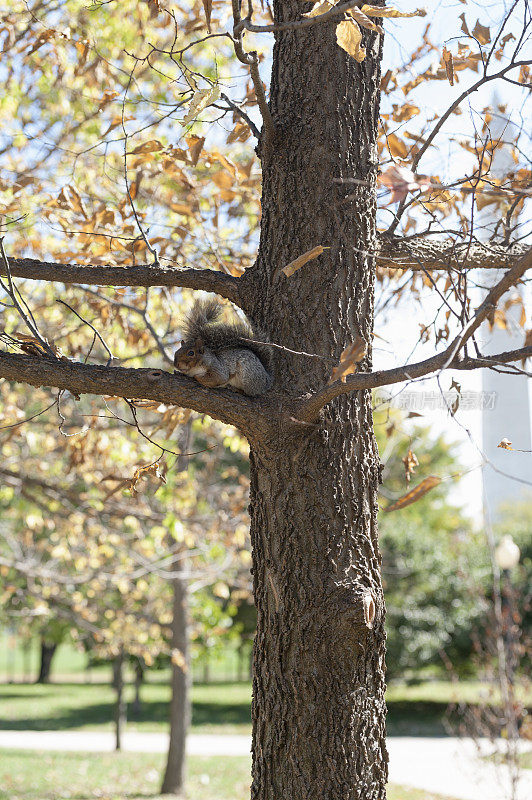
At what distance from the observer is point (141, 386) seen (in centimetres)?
210

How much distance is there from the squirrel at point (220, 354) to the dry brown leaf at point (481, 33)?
1165 mm

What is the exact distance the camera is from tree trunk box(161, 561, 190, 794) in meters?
8.70

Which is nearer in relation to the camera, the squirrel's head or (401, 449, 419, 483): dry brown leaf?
the squirrel's head

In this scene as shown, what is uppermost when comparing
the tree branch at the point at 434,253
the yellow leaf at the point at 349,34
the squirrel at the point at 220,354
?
the yellow leaf at the point at 349,34

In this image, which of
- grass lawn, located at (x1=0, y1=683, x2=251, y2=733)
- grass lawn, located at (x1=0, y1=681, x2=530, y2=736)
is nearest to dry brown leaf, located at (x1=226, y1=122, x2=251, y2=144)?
grass lawn, located at (x1=0, y1=681, x2=530, y2=736)

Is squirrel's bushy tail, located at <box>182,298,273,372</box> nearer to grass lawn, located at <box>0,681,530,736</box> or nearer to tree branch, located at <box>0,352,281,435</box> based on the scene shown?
tree branch, located at <box>0,352,281,435</box>

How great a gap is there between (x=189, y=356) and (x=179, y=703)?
25.0 ft

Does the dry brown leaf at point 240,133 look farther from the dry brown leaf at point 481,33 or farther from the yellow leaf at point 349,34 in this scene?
the yellow leaf at point 349,34

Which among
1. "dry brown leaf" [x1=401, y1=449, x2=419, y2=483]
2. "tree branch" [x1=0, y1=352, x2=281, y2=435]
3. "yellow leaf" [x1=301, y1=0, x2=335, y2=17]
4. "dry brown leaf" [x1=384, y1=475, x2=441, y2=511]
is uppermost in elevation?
"yellow leaf" [x1=301, y1=0, x2=335, y2=17]

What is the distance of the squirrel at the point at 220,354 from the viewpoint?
7.54ft

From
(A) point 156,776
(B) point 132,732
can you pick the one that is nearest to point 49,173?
(A) point 156,776

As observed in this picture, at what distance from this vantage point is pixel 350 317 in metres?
2.29

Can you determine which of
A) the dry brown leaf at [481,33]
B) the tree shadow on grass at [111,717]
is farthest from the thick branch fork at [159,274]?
the tree shadow on grass at [111,717]

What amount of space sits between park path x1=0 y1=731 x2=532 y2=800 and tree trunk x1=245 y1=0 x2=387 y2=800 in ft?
22.9
